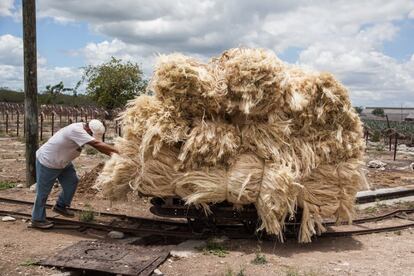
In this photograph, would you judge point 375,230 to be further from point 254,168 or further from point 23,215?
point 23,215

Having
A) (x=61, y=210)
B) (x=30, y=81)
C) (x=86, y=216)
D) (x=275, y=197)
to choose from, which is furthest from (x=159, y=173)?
(x=30, y=81)

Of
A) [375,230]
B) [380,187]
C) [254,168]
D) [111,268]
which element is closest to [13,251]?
[111,268]

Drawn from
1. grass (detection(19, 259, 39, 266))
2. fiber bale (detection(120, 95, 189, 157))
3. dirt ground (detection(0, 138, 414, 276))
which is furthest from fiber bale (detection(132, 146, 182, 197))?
grass (detection(19, 259, 39, 266))

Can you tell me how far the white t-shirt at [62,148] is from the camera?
7059 millimetres

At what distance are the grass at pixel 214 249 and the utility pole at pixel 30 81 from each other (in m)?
5.20

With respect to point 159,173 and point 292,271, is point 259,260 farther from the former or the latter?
point 159,173

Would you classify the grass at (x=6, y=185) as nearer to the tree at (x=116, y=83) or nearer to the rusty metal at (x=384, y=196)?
the rusty metal at (x=384, y=196)

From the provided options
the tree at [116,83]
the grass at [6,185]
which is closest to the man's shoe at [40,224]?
the grass at [6,185]

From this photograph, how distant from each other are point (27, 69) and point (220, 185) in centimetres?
570

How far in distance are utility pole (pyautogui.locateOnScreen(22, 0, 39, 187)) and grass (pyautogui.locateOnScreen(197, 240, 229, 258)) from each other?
5.20m

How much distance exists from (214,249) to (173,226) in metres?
1.44

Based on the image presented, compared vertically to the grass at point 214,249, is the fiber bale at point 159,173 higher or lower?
higher

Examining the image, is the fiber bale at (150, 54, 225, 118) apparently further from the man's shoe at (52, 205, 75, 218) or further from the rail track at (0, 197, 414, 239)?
the man's shoe at (52, 205, 75, 218)

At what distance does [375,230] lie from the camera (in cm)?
802
